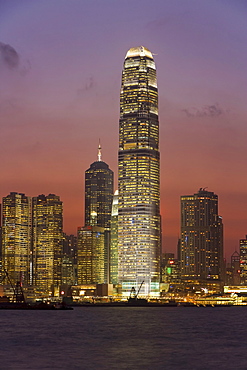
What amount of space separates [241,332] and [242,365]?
201 feet

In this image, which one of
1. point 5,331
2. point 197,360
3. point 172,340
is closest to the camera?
point 197,360

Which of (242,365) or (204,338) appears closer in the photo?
(242,365)

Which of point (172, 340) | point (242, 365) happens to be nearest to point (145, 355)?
point (242, 365)

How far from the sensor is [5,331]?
5955 inches

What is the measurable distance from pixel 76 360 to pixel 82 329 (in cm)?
5994

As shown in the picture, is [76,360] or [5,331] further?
[5,331]

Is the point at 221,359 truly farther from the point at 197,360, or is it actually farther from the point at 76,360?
the point at 76,360

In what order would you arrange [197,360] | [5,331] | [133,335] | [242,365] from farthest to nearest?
[5,331], [133,335], [197,360], [242,365]

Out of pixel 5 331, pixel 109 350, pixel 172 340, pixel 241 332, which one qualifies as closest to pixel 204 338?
pixel 172 340

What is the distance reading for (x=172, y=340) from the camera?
429ft

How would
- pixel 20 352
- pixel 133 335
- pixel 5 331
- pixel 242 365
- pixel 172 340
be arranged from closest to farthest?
pixel 242 365, pixel 20 352, pixel 172 340, pixel 133 335, pixel 5 331

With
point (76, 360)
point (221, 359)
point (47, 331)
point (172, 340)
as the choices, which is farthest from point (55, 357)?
point (47, 331)

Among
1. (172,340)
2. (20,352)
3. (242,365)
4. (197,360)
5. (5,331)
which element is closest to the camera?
(242,365)

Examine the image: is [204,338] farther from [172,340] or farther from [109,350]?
[109,350]
